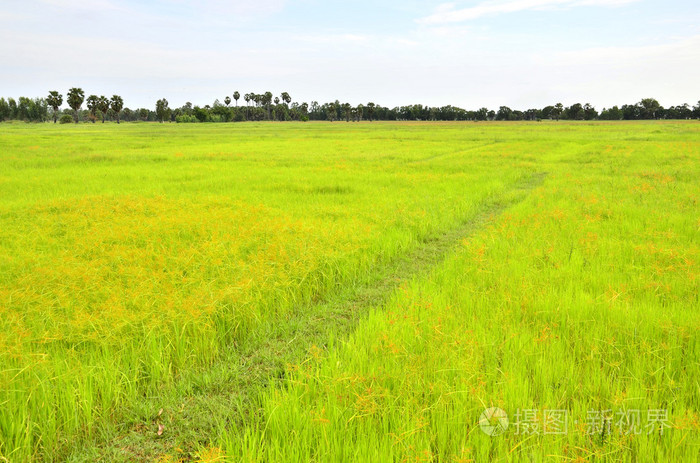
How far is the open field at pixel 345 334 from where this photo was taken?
242 centimetres

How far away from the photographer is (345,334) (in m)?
3.85

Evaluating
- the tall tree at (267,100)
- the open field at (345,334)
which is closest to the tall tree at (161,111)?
the tall tree at (267,100)

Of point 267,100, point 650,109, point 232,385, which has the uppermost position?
point 267,100

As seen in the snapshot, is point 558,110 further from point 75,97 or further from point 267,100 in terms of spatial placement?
point 75,97

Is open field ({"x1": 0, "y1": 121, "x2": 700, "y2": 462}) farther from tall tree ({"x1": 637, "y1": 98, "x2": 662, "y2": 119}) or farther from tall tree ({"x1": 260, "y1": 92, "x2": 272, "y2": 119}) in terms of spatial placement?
tall tree ({"x1": 260, "y1": 92, "x2": 272, "y2": 119})

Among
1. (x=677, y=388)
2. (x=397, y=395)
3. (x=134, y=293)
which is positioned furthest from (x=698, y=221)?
(x=134, y=293)

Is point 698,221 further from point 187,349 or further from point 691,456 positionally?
point 187,349

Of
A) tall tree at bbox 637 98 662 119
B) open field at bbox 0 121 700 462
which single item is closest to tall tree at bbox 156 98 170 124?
open field at bbox 0 121 700 462

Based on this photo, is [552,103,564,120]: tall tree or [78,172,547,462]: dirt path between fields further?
[552,103,564,120]: tall tree

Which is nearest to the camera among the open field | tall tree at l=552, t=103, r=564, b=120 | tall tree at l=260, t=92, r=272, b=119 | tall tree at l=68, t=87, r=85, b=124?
the open field

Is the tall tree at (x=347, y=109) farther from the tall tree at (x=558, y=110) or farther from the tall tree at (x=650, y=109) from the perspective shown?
the tall tree at (x=650, y=109)

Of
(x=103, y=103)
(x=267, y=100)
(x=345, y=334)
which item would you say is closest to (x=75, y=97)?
(x=103, y=103)

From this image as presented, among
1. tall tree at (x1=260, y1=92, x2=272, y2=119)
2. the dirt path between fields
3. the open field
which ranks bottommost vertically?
the dirt path between fields

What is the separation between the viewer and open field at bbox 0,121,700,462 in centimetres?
242
